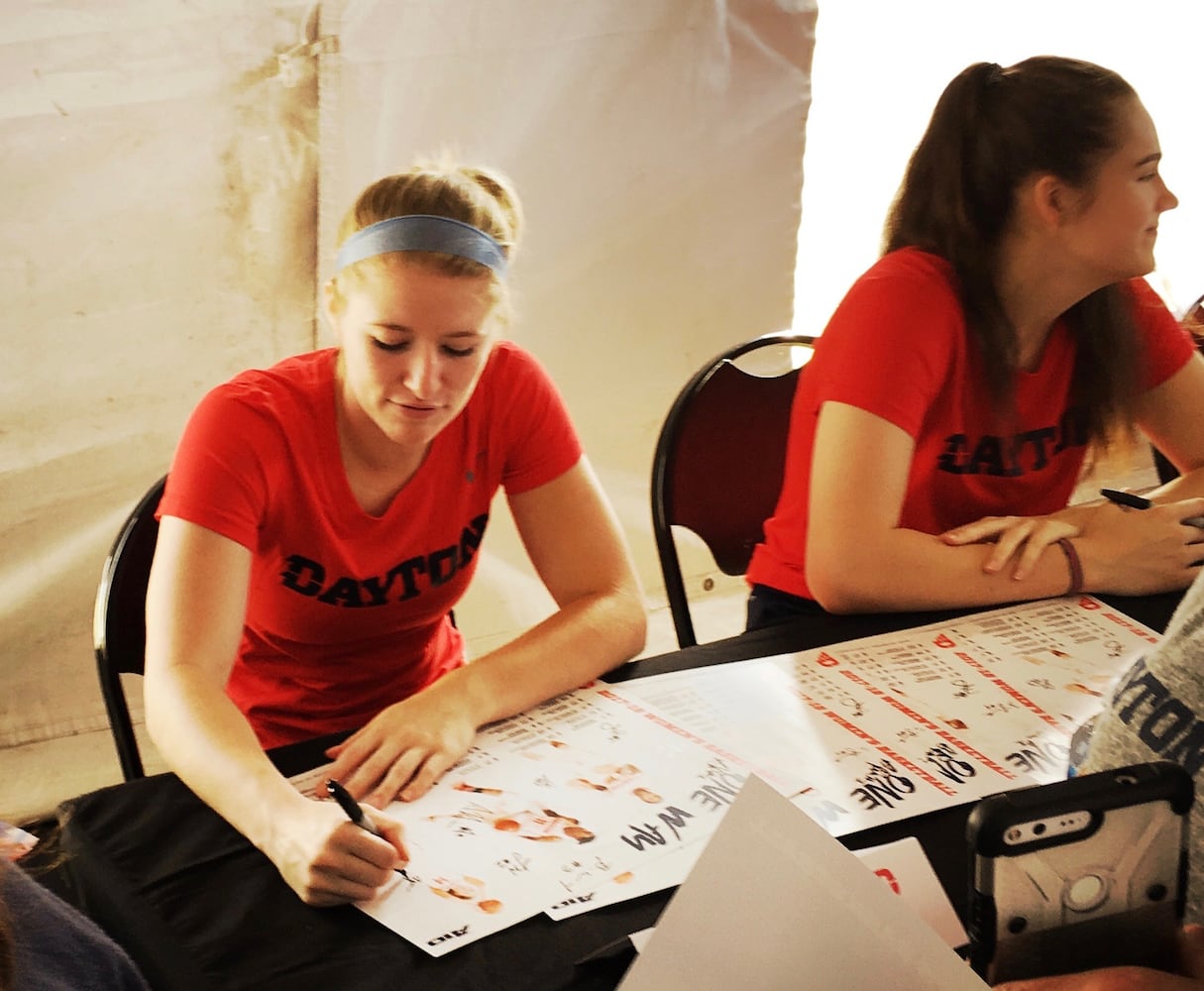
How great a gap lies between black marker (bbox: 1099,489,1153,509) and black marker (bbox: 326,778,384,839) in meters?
0.95

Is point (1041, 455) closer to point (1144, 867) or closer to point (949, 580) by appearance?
point (949, 580)

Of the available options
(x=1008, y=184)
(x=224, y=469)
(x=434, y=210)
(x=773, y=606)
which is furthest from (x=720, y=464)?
(x=224, y=469)

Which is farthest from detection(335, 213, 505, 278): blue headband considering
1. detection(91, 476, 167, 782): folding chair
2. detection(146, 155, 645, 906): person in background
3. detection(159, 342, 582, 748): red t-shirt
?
detection(91, 476, 167, 782): folding chair

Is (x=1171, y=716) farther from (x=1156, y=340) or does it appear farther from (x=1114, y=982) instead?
(x=1156, y=340)

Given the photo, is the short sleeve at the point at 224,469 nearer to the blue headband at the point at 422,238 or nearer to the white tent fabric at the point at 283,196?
the blue headband at the point at 422,238

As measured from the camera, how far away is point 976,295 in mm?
1475

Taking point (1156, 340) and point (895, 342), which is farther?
point (1156, 340)

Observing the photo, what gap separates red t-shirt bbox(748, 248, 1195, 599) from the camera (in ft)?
4.51

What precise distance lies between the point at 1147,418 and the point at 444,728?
1.12 meters

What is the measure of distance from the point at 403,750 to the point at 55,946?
288 millimetres

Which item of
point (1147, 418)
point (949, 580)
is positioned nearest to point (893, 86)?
point (1147, 418)

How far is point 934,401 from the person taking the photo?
1.46 m

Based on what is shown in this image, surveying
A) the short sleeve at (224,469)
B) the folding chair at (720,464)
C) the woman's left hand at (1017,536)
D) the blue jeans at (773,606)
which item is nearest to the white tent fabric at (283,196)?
the folding chair at (720,464)

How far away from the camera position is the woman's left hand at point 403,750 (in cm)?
93
